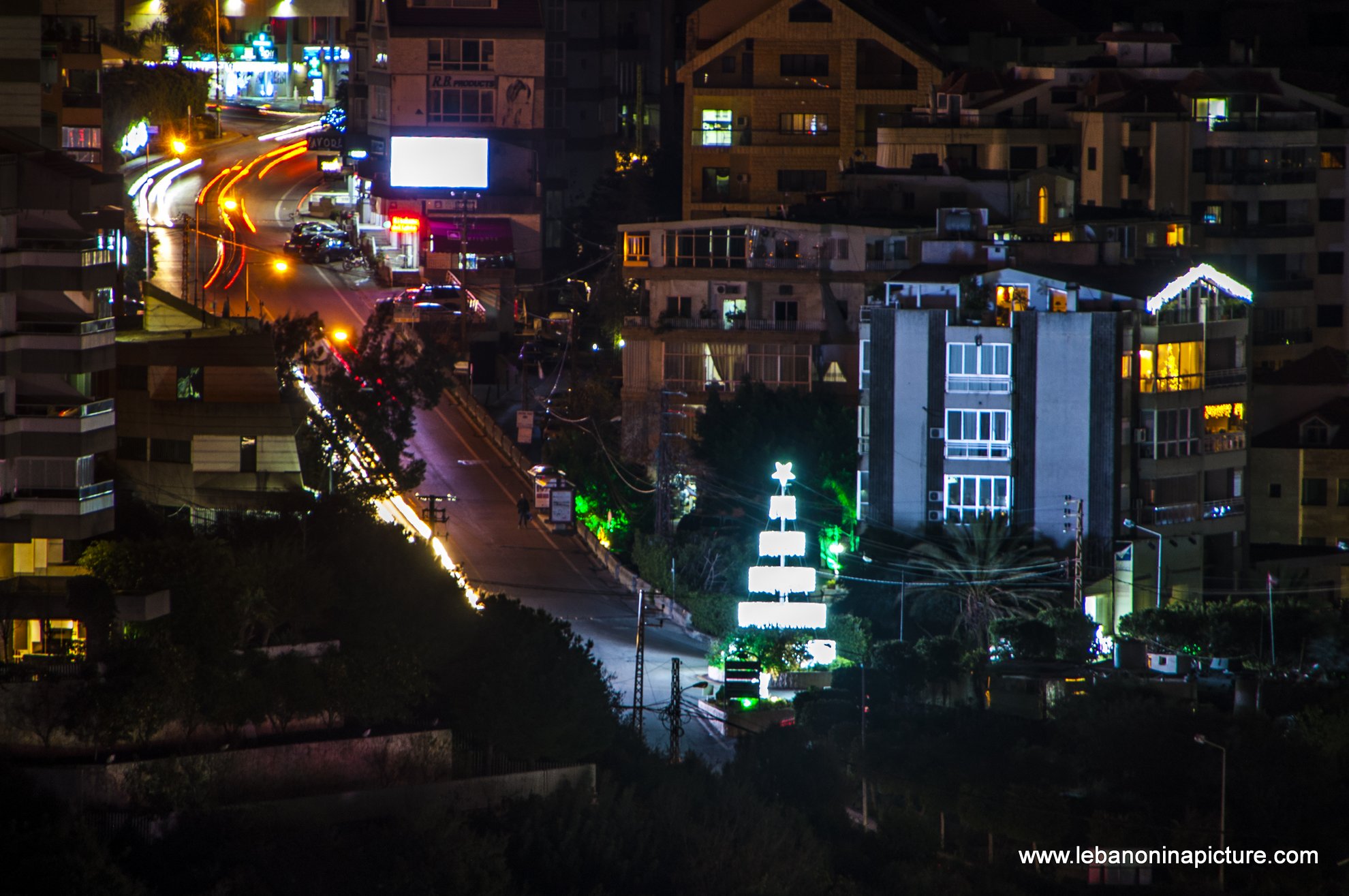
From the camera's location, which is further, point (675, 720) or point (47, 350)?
point (675, 720)

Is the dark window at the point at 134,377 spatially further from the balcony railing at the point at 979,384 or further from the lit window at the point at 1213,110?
the lit window at the point at 1213,110

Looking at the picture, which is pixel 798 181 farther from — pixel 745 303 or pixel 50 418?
pixel 50 418

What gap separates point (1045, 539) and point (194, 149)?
44010 millimetres

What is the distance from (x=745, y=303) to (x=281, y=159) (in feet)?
99.1

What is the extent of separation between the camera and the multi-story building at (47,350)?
3738cm

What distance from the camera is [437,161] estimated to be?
8031 centimetres

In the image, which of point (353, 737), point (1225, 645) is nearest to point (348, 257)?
point (1225, 645)

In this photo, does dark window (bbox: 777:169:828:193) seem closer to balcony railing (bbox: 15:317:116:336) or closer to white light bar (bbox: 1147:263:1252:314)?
white light bar (bbox: 1147:263:1252:314)

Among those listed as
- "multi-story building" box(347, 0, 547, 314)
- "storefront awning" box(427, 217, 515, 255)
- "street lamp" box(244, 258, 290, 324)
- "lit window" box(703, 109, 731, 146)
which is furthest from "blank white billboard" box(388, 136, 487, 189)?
"street lamp" box(244, 258, 290, 324)

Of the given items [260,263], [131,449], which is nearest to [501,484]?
[131,449]

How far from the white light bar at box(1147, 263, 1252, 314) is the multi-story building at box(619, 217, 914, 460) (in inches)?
374

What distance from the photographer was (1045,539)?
2100 inches

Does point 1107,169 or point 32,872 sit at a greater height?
point 1107,169

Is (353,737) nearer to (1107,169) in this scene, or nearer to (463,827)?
(463,827)
